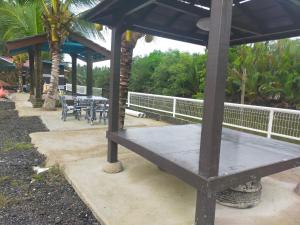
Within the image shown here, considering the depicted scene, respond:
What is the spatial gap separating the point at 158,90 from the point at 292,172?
508 inches

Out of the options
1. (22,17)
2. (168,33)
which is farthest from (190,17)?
(22,17)

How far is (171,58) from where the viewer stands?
1597cm

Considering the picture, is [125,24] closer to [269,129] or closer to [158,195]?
[158,195]

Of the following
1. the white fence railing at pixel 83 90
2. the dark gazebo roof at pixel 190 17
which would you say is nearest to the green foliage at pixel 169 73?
the white fence railing at pixel 83 90

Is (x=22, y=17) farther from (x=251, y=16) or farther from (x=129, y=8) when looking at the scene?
(x=251, y=16)

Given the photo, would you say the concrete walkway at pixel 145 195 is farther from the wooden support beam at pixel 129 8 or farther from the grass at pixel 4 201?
the wooden support beam at pixel 129 8

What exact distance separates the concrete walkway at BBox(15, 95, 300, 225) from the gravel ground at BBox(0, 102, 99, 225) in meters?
0.13

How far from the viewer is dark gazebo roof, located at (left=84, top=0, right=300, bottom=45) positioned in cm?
343

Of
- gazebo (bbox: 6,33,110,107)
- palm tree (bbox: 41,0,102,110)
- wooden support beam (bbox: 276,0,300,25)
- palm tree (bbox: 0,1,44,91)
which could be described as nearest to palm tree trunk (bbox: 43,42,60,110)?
palm tree (bbox: 41,0,102,110)

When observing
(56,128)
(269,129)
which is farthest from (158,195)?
(56,128)

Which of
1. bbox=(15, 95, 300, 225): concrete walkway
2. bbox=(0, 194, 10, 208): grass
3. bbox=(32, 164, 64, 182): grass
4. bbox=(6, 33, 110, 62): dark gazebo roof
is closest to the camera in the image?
bbox=(15, 95, 300, 225): concrete walkway

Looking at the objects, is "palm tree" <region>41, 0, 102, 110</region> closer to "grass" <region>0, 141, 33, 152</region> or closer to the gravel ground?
"grass" <region>0, 141, 33, 152</region>

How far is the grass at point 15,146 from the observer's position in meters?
5.09

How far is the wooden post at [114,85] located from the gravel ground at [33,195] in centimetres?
85
